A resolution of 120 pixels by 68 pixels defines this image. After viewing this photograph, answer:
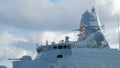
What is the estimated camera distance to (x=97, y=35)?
4675cm

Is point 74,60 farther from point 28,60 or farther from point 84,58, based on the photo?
point 28,60

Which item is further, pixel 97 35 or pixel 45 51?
pixel 45 51

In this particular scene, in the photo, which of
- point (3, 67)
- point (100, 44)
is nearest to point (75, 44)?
point (100, 44)

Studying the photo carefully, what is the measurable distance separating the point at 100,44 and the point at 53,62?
7.02 meters

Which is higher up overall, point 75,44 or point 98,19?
point 98,19

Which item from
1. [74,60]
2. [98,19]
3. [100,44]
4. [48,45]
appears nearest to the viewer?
[74,60]

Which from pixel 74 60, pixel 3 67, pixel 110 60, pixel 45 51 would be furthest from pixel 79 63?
pixel 3 67

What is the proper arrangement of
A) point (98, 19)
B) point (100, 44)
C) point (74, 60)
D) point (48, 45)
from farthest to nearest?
point (98, 19) < point (48, 45) < point (100, 44) < point (74, 60)

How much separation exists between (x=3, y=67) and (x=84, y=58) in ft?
47.8

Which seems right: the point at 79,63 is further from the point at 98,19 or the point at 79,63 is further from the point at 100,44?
the point at 98,19

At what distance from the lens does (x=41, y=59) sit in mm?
49250

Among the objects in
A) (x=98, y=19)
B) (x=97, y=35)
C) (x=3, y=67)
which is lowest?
(x=3, y=67)

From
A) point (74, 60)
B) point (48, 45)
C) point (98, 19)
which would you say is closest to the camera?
point (74, 60)

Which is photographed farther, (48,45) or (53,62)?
(48,45)
